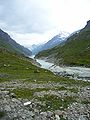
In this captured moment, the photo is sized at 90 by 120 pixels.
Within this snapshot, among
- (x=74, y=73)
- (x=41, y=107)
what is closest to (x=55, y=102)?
(x=41, y=107)

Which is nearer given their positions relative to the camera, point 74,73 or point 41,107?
point 41,107

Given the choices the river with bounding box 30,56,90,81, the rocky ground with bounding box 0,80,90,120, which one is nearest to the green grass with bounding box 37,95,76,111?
the rocky ground with bounding box 0,80,90,120

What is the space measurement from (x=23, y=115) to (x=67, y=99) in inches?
271

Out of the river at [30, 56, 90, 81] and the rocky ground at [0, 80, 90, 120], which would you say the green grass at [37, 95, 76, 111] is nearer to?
the rocky ground at [0, 80, 90, 120]

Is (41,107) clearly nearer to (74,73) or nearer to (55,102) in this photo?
(55,102)

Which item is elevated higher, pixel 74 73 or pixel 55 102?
pixel 74 73

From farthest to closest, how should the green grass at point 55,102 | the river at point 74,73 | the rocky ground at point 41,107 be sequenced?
the river at point 74,73 < the green grass at point 55,102 < the rocky ground at point 41,107

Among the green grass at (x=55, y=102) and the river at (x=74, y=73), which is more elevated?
the river at (x=74, y=73)

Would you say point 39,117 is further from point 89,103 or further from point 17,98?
point 89,103

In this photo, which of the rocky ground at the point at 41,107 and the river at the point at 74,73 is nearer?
the rocky ground at the point at 41,107

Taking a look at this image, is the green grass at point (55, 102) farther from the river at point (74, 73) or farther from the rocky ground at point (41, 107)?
the river at point (74, 73)

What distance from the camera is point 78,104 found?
27.5 meters

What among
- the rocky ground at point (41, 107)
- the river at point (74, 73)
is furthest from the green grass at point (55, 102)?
the river at point (74, 73)

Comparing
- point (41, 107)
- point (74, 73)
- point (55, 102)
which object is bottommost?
point (41, 107)
